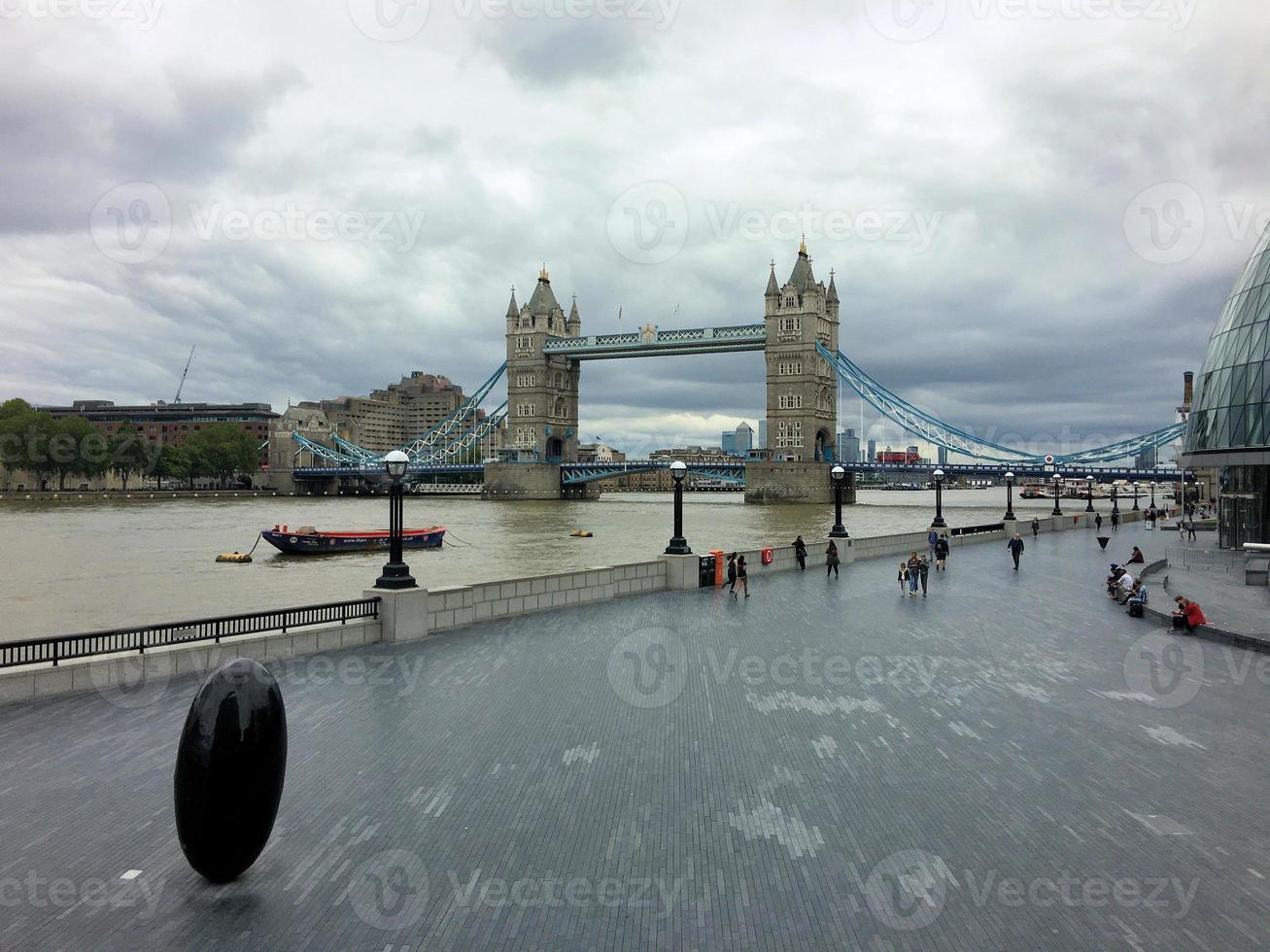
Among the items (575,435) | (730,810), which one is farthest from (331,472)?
(730,810)

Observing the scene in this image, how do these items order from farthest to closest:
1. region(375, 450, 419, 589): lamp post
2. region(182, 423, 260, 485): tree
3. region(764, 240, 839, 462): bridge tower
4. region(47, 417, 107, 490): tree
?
region(182, 423, 260, 485): tree → region(764, 240, 839, 462): bridge tower → region(47, 417, 107, 490): tree → region(375, 450, 419, 589): lamp post

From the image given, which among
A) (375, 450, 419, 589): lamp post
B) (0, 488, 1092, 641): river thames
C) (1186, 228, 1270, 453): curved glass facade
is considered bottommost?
(0, 488, 1092, 641): river thames

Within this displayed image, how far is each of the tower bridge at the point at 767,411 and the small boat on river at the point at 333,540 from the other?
5105cm

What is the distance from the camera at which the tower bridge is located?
347 feet

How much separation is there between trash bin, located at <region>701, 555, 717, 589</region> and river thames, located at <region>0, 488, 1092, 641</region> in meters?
12.9

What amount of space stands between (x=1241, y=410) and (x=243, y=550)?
47875 millimetres

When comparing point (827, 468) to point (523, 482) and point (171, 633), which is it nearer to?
point (523, 482)

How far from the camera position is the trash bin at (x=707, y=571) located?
21.5 metres

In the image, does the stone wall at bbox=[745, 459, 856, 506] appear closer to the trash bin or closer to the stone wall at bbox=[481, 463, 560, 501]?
the stone wall at bbox=[481, 463, 560, 501]

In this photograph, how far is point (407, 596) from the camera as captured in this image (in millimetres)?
14102

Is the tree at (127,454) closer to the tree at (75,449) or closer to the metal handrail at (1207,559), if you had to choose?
the tree at (75,449)

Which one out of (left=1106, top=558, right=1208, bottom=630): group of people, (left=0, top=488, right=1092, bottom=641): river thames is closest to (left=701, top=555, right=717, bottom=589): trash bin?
(left=1106, top=558, right=1208, bottom=630): group of people

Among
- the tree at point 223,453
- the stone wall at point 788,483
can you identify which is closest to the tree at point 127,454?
the tree at point 223,453

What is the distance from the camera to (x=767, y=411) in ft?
385
